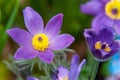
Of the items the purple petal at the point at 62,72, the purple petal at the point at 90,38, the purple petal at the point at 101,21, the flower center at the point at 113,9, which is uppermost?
the flower center at the point at 113,9

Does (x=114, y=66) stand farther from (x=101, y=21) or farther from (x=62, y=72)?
(x=62, y=72)

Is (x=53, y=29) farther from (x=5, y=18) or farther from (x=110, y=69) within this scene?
(x=110, y=69)

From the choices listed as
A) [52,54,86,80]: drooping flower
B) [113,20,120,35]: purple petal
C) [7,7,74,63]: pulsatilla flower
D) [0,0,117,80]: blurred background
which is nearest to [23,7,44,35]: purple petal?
[7,7,74,63]: pulsatilla flower

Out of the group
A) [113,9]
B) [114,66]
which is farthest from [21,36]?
[114,66]

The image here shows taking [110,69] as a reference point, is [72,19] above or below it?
above

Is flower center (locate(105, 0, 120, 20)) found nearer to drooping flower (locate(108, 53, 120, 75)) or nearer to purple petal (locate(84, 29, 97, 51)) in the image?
drooping flower (locate(108, 53, 120, 75))

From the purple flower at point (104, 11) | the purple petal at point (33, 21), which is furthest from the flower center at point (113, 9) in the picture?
the purple petal at point (33, 21)

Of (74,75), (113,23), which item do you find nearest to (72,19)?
(113,23)

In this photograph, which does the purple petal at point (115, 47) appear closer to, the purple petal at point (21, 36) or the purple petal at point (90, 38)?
the purple petal at point (90, 38)
